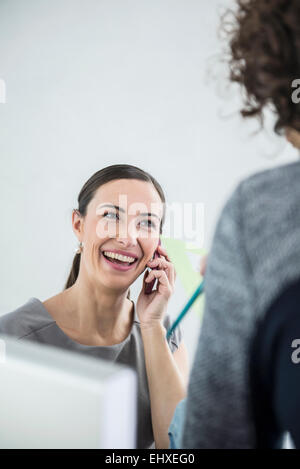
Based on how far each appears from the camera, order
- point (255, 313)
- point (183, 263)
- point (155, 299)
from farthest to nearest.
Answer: point (183, 263) < point (155, 299) < point (255, 313)

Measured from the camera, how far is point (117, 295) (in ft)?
3.84

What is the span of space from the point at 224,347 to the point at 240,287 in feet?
0.20

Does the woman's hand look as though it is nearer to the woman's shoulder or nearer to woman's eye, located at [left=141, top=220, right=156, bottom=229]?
woman's eye, located at [left=141, top=220, right=156, bottom=229]

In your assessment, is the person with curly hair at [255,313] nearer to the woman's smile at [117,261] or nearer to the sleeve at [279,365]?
the sleeve at [279,365]

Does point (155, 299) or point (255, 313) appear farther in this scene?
point (155, 299)

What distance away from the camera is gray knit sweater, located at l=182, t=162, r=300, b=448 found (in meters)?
0.43

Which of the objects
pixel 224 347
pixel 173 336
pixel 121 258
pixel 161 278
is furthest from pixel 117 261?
pixel 224 347

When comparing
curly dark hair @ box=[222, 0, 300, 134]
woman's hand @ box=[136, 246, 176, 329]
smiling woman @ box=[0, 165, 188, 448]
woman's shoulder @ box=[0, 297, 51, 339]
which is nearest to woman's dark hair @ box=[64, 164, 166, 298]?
smiling woman @ box=[0, 165, 188, 448]

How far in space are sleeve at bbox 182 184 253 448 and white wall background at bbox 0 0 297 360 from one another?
0.69m

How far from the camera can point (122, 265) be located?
3.68 ft

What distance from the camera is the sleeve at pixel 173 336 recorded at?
112cm

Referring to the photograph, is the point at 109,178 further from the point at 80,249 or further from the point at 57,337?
the point at 57,337

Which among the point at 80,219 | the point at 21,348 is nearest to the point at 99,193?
the point at 80,219
